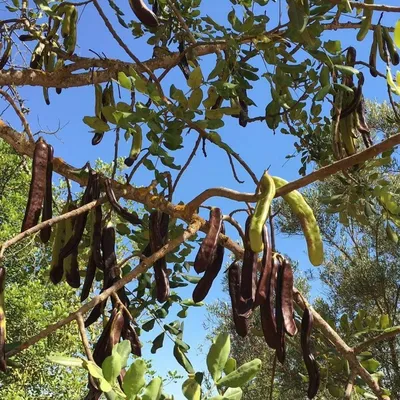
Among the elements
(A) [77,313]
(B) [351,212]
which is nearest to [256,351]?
(B) [351,212]

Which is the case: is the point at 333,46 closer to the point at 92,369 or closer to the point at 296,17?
the point at 296,17

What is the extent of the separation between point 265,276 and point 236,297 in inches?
4.5

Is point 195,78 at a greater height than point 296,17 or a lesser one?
lesser

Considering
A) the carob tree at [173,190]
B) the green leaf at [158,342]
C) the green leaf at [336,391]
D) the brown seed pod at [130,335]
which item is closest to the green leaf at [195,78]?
the carob tree at [173,190]

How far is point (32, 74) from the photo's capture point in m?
2.08

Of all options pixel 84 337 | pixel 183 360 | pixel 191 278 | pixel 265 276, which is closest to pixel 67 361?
pixel 84 337

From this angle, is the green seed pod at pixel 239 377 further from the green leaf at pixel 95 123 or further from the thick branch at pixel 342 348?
the green leaf at pixel 95 123

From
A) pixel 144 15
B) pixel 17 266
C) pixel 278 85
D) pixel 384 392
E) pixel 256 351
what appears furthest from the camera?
pixel 256 351

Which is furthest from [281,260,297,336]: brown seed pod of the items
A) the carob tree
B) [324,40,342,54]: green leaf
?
[324,40,342,54]: green leaf

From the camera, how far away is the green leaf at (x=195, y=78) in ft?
4.23

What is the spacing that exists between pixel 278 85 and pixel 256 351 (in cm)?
702

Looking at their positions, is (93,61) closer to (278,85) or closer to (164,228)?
(278,85)

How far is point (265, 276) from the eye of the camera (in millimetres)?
1010

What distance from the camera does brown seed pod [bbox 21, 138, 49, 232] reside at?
4.15 feet
